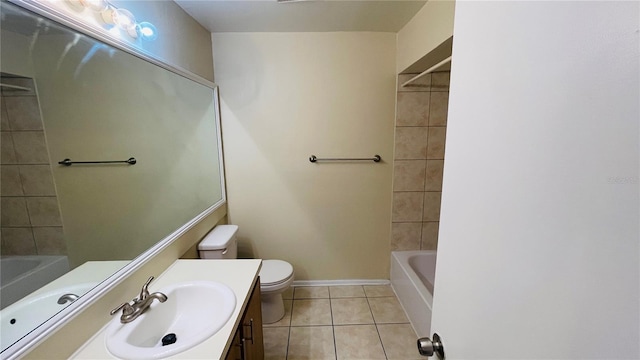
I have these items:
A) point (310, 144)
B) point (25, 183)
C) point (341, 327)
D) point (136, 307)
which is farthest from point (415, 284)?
point (25, 183)

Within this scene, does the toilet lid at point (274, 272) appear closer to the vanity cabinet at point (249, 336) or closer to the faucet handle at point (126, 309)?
the vanity cabinet at point (249, 336)

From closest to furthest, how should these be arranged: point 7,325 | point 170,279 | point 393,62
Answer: point 7,325
point 170,279
point 393,62

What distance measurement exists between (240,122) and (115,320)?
63.1 inches

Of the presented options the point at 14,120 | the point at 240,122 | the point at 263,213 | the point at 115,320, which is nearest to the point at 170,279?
the point at 115,320

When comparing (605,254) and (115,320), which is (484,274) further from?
(115,320)

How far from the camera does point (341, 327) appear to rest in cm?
198

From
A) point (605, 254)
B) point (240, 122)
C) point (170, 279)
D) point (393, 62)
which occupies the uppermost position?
point (393, 62)

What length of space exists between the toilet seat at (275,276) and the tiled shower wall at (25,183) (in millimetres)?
1171

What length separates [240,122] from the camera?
2205mm

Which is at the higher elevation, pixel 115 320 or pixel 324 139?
pixel 324 139

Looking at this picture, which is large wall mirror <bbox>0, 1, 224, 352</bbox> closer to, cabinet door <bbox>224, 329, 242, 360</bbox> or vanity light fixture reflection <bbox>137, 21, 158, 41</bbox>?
vanity light fixture reflection <bbox>137, 21, 158, 41</bbox>

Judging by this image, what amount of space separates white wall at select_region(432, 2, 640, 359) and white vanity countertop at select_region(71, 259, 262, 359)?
769 mm

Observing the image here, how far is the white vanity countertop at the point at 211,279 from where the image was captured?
0.85 metres

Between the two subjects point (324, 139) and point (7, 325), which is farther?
point (324, 139)
